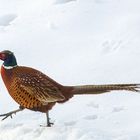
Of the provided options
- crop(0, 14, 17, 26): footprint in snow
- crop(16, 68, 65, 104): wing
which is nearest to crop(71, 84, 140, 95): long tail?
crop(16, 68, 65, 104): wing

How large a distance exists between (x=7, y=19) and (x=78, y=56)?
5.35 ft

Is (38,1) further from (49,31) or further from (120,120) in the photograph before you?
(120,120)

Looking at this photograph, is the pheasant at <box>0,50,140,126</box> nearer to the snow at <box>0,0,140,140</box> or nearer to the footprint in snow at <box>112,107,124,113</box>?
the snow at <box>0,0,140,140</box>

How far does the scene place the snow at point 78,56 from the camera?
657 centimetres

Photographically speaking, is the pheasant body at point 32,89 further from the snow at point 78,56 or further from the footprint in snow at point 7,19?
the footprint in snow at point 7,19

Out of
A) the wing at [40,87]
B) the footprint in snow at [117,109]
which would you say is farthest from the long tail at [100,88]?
the footprint in snow at [117,109]

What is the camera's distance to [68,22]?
945 cm

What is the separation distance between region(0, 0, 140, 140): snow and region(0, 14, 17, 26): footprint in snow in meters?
0.01

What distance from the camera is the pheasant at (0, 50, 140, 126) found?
628 cm

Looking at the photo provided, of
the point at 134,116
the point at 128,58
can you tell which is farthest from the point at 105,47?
the point at 134,116

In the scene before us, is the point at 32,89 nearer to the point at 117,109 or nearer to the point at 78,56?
the point at 117,109

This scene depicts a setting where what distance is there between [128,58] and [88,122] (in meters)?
1.73

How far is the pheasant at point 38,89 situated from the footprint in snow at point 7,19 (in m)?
3.46

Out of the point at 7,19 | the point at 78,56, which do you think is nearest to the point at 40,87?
the point at 78,56
